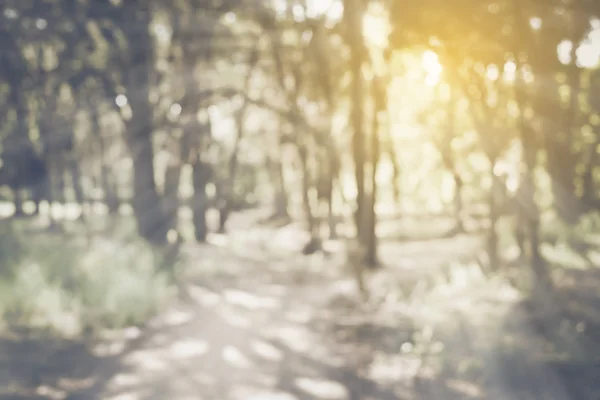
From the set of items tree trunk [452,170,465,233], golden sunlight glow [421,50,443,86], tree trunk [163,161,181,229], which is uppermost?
golden sunlight glow [421,50,443,86]

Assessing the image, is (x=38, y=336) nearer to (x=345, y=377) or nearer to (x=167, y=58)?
(x=345, y=377)

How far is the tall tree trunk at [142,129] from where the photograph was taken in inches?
369

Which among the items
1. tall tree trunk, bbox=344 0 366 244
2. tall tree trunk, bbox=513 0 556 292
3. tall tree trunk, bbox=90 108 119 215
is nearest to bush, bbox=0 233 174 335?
tall tree trunk, bbox=90 108 119 215

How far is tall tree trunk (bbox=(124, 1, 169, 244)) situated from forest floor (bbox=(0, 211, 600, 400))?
2.41m

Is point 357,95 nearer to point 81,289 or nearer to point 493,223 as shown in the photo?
point 493,223

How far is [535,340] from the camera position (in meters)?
6.18

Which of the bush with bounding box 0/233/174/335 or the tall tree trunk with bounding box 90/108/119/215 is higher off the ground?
the tall tree trunk with bounding box 90/108/119/215

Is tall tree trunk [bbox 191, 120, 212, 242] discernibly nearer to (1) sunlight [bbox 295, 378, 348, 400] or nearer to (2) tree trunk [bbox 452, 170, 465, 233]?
(2) tree trunk [bbox 452, 170, 465, 233]

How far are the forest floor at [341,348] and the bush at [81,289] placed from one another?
1.22 feet

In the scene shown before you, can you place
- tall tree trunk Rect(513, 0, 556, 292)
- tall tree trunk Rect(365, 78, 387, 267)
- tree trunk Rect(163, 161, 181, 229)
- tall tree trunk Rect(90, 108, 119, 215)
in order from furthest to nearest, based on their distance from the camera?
tall tree trunk Rect(90, 108, 119, 215) → tree trunk Rect(163, 161, 181, 229) → tall tree trunk Rect(365, 78, 387, 267) → tall tree trunk Rect(513, 0, 556, 292)

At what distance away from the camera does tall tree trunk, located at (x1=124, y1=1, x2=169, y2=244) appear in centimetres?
937

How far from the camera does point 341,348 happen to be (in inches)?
249

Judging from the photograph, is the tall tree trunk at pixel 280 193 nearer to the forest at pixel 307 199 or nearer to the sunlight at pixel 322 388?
the forest at pixel 307 199

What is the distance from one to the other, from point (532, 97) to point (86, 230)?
8702 mm
